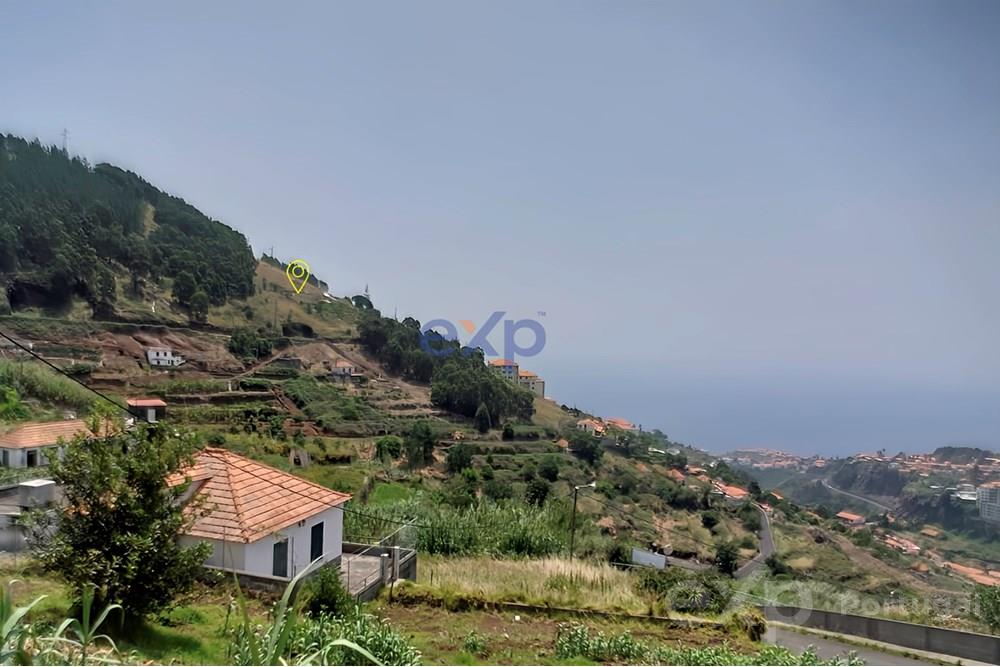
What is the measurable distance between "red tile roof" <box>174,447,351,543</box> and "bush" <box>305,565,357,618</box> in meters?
2.24

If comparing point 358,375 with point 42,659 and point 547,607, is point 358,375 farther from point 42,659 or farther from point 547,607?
point 42,659

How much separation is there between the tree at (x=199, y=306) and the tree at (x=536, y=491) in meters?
28.8

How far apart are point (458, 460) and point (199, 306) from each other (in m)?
24.8

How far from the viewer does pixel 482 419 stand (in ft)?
146

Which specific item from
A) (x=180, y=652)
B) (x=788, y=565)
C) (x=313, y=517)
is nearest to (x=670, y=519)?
(x=788, y=565)

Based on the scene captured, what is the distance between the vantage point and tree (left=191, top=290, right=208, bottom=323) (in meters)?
45.4

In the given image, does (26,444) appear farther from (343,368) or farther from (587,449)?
(587,449)

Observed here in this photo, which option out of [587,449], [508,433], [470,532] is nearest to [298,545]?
[470,532]

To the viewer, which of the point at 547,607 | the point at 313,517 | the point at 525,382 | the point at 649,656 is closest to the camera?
the point at 649,656

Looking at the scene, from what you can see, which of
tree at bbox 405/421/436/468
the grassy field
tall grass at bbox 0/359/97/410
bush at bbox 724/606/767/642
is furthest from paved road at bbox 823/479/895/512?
tall grass at bbox 0/359/97/410

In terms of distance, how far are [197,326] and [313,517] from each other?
3919 cm

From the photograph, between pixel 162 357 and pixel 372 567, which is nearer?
pixel 372 567

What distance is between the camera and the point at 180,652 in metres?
4.93

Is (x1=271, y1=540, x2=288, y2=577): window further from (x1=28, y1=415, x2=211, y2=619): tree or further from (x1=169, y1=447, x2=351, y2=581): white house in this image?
(x1=28, y1=415, x2=211, y2=619): tree
